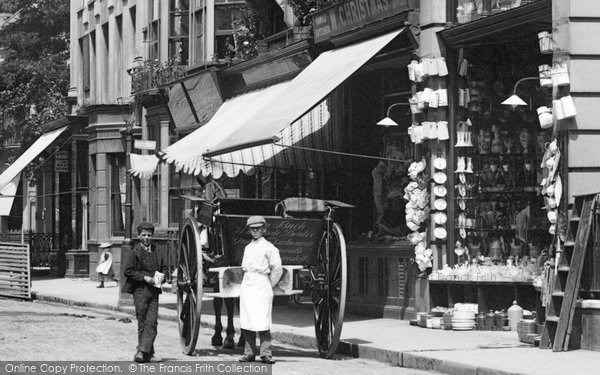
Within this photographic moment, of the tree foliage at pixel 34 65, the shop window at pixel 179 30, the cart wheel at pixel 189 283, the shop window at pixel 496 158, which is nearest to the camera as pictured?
the cart wheel at pixel 189 283

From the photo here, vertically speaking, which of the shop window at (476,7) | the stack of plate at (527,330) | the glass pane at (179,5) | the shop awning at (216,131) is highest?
the glass pane at (179,5)

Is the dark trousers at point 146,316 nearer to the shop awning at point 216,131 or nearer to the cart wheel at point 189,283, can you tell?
the cart wheel at point 189,283

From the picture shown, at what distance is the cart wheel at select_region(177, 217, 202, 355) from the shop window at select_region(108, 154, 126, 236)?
22742mm

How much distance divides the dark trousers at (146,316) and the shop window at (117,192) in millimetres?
24032

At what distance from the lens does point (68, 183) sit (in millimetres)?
44750

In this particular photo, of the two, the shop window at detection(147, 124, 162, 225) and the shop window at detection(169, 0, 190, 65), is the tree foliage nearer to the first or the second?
the shop window at detection(147, 124, 162, 225)

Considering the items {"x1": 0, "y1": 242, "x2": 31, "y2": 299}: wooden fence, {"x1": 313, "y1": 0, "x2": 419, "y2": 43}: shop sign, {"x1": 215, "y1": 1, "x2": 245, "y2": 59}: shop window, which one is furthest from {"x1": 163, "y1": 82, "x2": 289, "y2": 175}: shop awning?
A: {"x1": 0, "y1": 242, "x2": 31, "y2": 299}: wooden fence

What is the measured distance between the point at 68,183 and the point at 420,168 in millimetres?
25557

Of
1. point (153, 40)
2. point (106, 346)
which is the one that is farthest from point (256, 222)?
point (153, 40)

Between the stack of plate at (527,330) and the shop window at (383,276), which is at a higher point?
the shop window at (383,276)

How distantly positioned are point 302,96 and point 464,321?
426 centimetres

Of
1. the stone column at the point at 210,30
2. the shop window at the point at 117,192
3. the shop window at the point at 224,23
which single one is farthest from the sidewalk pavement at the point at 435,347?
the shop window at the point at 117,192

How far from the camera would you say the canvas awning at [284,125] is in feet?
68.2

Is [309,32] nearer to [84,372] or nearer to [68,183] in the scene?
[84,372]
